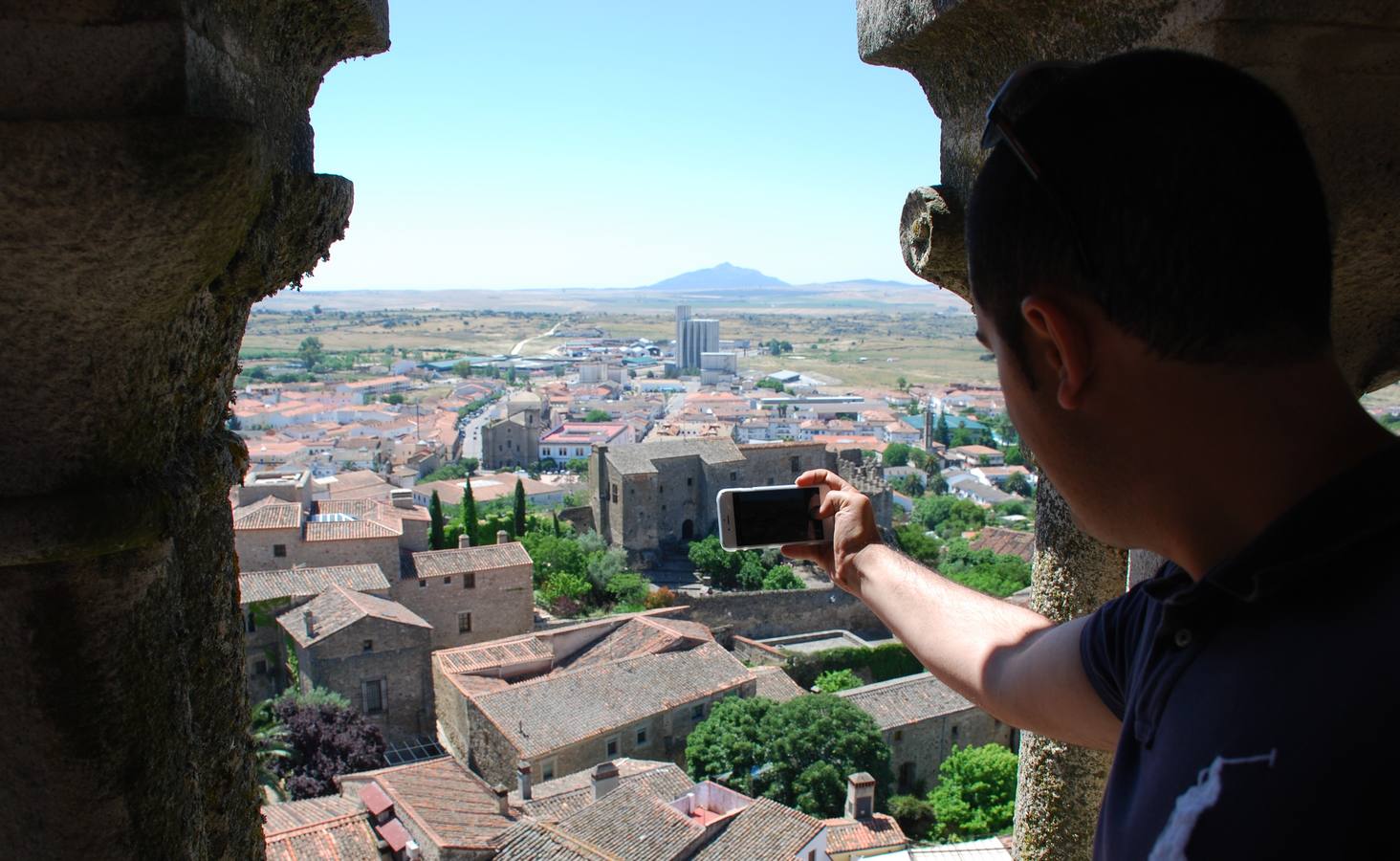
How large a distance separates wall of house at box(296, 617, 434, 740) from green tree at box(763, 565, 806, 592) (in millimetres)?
10689

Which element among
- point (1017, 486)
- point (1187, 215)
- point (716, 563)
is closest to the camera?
point (1187, 215)

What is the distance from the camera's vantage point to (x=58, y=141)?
103 centimetres

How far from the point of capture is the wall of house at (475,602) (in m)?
21.6

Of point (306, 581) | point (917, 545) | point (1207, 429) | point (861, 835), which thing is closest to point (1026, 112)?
point (1207, 429)

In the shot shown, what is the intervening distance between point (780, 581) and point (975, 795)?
1149cm

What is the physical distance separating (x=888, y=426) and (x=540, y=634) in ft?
160

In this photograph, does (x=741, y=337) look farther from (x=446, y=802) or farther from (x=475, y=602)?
(x=446, y=802)

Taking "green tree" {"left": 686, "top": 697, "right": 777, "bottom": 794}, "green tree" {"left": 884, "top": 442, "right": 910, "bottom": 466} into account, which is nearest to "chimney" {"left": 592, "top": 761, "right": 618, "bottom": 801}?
"green tree" {"left": 686, "top": 697, "right": 777, "bottom": 794}

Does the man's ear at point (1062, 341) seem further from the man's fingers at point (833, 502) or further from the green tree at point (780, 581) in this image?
the green tree at point (780, 581)

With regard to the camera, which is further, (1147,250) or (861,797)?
(861,797)

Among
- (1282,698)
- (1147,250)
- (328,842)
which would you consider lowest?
(328,842)

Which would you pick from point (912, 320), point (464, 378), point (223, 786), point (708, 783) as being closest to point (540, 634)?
point (708, 783)

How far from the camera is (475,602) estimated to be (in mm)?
21906

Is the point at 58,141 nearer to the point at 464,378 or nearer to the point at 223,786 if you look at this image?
the point at 223,786
